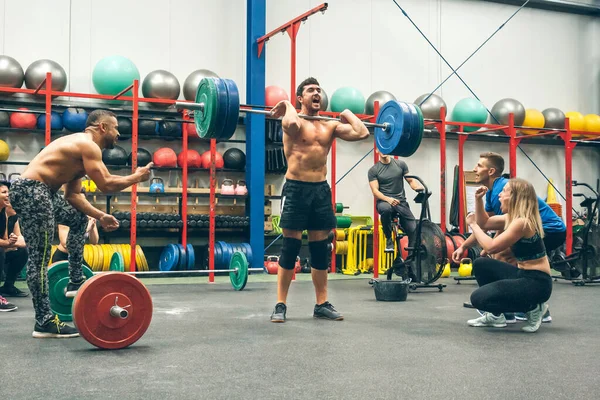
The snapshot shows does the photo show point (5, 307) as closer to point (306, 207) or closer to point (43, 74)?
point (306, 207)

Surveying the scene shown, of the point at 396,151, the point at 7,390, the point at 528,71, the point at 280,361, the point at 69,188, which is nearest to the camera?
the point at 7,390

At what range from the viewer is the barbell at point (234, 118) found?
3.57 meters

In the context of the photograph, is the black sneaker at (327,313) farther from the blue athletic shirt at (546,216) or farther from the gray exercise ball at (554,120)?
the gray exercise ball at (554,120)

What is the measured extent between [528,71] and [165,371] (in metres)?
8.71

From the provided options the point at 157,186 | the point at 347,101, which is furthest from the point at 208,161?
the point at 347,101

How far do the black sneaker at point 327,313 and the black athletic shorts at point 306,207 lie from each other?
437mm

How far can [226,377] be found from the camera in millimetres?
2172

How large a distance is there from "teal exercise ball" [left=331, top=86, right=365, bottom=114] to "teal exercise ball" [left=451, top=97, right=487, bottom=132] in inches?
54.6

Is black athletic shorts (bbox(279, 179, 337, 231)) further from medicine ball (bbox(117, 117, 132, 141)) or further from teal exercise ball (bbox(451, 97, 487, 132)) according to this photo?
teal exercise ball (bbox(451, 97, 487, 132))

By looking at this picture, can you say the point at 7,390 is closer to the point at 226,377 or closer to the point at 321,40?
the point at 226,377

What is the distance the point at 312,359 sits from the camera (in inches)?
97.8

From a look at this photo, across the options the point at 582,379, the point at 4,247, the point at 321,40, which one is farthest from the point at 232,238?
the point at 582,379

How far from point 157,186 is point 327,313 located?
3.99 m

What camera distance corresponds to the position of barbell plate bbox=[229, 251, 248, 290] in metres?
5.16
